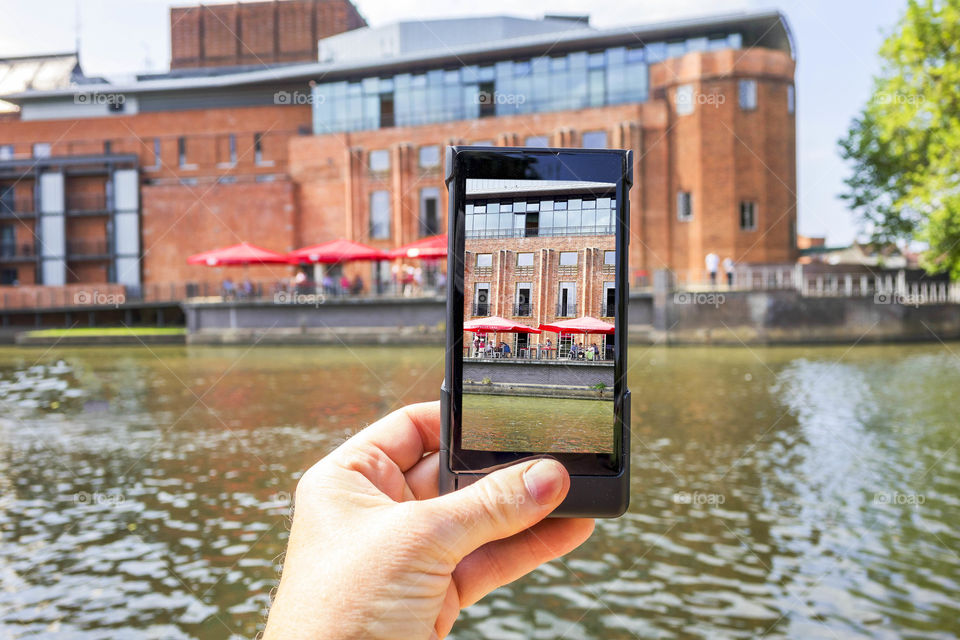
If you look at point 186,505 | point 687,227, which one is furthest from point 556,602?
point 687,227

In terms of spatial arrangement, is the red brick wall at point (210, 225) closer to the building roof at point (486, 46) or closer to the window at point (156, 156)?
the window at point (156, 156)

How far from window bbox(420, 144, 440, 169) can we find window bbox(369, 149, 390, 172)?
242 cm

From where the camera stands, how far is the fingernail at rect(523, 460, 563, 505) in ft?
6.11

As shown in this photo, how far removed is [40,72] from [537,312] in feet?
238

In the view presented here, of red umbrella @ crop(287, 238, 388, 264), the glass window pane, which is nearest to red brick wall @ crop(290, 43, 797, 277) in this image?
red umbrella @ crop(287, 238, 388, 264)

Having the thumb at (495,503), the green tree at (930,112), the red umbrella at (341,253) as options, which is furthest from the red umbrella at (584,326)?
the red umbrella at (341,253)

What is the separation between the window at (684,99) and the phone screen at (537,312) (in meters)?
45.9

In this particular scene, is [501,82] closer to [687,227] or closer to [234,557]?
[687,227]

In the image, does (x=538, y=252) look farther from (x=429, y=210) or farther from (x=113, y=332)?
(x=429, y=210)

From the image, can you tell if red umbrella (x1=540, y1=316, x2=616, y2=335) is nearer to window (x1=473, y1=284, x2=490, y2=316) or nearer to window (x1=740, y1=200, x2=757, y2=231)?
window (x1=473, y1=284, x2=490, y2=316)

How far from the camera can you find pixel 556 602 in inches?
297

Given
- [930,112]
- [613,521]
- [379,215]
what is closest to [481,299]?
[613,521]

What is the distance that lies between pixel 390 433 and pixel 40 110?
66.7m

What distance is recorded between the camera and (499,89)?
162 feet
